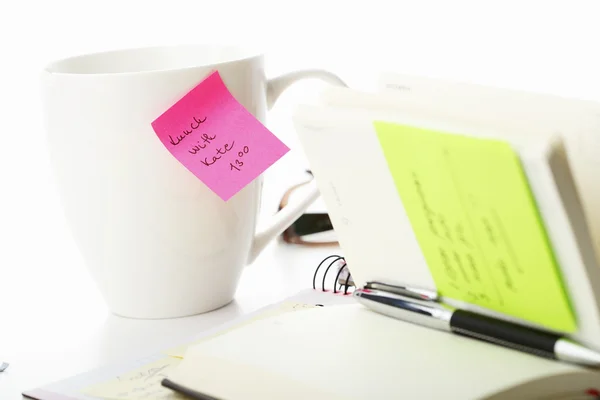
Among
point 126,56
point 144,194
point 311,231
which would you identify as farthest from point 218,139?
point 311,231

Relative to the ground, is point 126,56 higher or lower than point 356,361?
higher

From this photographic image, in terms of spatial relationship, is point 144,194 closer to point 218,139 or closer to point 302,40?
point 218,139

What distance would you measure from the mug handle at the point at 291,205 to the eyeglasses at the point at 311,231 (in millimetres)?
127

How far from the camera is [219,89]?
65cm

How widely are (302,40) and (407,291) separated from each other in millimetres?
726

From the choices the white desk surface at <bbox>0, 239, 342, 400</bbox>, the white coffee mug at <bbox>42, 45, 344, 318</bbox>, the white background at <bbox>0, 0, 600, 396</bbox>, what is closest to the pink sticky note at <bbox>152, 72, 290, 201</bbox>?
the white coffee mug at <bbox>42, 45, 344, 318</bbox>

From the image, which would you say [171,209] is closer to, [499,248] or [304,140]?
[304,140]

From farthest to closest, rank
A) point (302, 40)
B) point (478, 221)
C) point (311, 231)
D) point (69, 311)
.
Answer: point (302, 40) < point (311, 231) < point (69, 311) < point (478, 221)

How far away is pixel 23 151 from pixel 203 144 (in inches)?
23.4

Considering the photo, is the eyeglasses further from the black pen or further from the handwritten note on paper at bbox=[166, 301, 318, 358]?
the black pen

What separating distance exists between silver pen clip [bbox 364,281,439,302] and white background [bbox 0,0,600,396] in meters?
0.51

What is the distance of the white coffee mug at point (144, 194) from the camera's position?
25.0 inches

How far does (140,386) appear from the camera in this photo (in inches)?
21.3

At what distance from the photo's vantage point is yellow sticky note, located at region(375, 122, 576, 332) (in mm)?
430
